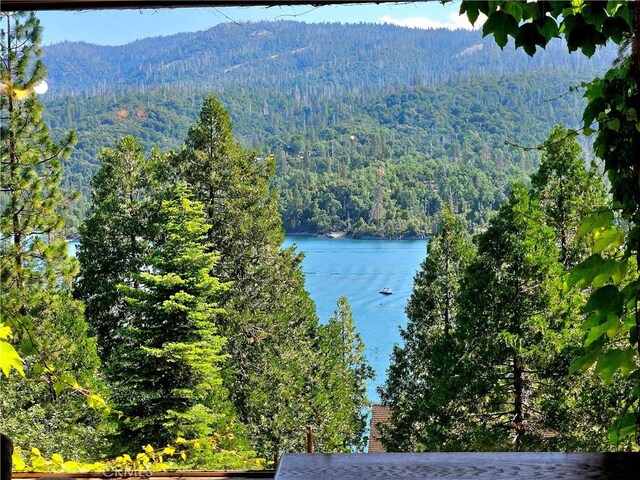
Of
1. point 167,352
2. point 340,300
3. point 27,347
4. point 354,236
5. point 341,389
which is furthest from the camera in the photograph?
point 341,389

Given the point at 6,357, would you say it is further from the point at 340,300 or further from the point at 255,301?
the point at 255,301

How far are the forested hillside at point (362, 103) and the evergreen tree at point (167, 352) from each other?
2.68ft

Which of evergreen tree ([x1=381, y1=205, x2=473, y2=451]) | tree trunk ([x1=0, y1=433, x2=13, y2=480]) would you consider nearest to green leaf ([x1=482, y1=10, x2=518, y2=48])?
tree trunk ([x1=0, y1=433, x2=13, y2=480])

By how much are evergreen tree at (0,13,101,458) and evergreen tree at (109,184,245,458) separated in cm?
38

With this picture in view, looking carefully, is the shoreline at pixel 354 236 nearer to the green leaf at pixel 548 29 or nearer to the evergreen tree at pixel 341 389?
the evergreen tree at pixel 341 389

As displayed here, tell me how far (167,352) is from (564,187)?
2850 millimetres

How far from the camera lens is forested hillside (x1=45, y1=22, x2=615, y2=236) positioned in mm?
4309

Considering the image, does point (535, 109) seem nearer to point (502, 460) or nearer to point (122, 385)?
point (122, 385)

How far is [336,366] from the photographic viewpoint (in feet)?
19.3

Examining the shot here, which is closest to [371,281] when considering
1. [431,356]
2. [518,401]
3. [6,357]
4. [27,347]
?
[431,356]

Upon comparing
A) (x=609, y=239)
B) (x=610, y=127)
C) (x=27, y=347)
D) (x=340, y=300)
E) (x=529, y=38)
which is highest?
(x=529, y=38)

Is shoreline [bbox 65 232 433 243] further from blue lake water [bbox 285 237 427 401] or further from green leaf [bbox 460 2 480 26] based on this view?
green leaf [bbox 460 2 480 26]

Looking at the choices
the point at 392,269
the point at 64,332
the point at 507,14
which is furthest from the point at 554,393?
the point at 507,14

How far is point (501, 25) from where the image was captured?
1.13m
